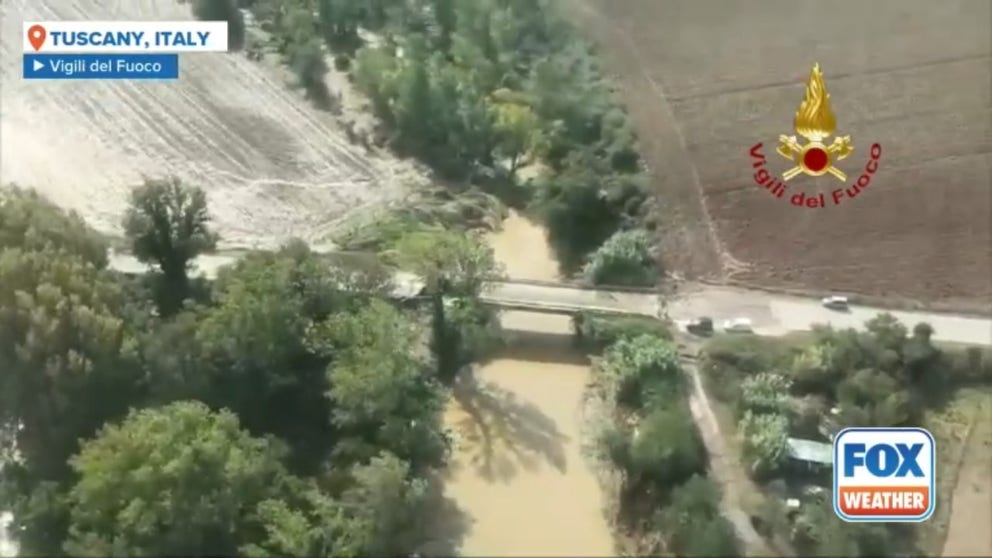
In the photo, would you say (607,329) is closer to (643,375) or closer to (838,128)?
(643,375)

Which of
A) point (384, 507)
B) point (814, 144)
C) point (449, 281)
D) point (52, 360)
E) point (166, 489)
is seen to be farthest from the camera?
point (814, 144)

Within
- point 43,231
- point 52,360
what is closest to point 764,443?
point 52,360

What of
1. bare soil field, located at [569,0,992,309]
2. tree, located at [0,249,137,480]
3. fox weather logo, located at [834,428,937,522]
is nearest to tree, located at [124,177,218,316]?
tree, located at [0,249,137,480]

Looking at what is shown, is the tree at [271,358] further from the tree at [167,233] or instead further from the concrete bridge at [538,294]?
the concrete bridge at [538,294]

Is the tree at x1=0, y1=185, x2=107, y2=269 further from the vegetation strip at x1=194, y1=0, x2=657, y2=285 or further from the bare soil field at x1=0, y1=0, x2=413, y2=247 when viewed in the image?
the vegetation strip at x1=194, y1=0, x2=657, y2=285

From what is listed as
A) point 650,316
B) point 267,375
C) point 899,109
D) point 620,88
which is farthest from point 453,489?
point 899,109

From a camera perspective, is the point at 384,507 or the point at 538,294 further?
the point at 538,294

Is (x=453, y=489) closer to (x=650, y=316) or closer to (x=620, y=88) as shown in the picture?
(x=650, y=316)
